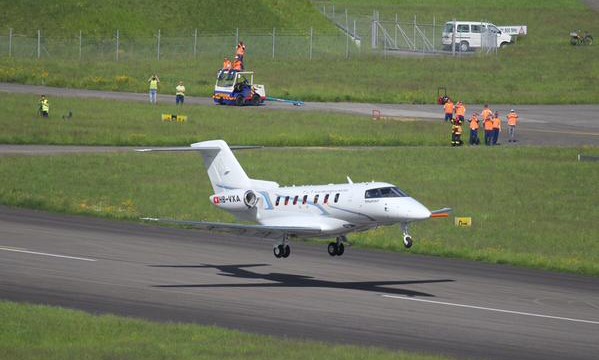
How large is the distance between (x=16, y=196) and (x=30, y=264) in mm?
14589

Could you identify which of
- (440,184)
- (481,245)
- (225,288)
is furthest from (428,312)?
(440,184)

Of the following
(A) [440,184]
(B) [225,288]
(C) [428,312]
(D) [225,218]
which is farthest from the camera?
(A) [440,184]

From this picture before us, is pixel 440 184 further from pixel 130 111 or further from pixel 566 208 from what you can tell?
pixel 130 111

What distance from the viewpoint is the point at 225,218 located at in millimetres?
57156

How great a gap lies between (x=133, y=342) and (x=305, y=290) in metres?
10.7

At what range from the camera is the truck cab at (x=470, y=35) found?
367ft

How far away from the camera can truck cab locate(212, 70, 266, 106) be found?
8700 cm

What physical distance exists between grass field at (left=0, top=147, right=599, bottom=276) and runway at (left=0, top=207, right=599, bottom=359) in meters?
2.69

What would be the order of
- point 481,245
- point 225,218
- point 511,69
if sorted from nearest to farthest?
point 481,245 → point 225,218 → point 511,69

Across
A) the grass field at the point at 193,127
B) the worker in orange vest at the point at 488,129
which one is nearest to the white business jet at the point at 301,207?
the grass field at the point at 193,127

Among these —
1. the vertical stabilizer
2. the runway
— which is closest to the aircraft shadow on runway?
the runway

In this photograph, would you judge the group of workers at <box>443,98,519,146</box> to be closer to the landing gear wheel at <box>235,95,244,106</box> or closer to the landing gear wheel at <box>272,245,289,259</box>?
the landing gear wheel at <box>235,95,244,106</box>

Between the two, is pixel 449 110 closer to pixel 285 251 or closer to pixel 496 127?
pixel 496 127

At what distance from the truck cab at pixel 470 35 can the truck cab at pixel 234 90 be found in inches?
1155
